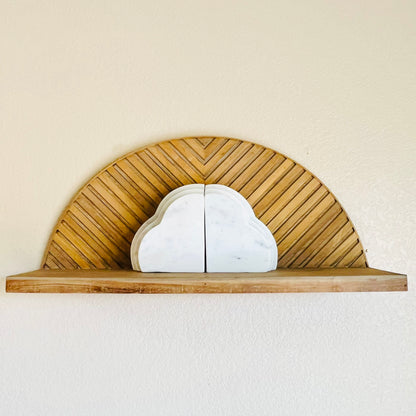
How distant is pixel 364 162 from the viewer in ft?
3.68

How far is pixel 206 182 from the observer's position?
3.62 ft

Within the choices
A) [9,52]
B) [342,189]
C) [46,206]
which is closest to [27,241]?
[46,206]

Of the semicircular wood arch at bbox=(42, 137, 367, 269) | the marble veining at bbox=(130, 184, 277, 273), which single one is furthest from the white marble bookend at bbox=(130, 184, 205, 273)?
the semicircular wood arch at bbox=(42, 137, 367, 269)

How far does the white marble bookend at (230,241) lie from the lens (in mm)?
987

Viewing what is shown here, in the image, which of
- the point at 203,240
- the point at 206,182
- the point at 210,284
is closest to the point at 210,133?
the point at 206,182

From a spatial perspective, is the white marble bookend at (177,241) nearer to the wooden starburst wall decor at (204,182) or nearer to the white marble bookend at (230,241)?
the white marble bookend at (230,241)

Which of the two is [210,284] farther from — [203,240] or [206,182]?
[206,182]

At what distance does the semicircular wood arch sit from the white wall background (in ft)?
0.12

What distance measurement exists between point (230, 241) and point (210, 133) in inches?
11.0

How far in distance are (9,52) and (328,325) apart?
3.16 ft

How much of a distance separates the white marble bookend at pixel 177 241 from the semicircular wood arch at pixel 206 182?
4.7 inches

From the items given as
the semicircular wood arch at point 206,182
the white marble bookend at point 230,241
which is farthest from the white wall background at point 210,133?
the white marble bookend at point 230,241

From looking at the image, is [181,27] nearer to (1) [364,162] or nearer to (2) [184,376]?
(1) [364,162]

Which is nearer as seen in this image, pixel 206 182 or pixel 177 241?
pixel 177 241
